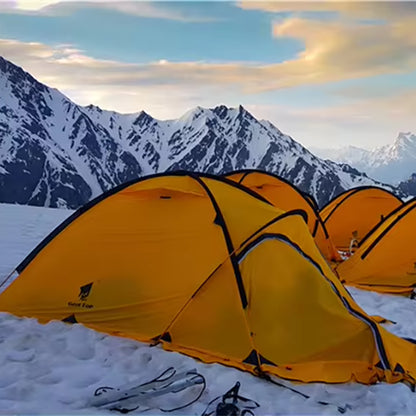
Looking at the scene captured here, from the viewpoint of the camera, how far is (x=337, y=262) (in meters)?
13.1

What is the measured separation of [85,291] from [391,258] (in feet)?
22.1

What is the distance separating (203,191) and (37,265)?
2496 mm

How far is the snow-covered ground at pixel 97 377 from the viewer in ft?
15.8

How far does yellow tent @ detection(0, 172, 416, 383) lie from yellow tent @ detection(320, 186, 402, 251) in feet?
32.6

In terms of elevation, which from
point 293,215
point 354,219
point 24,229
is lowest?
point 24,229

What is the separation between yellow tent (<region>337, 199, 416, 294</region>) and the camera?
10781 mm

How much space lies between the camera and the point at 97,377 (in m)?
5.34


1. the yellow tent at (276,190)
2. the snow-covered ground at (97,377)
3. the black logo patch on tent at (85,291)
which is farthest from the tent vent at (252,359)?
the yellow tent at (276,190)

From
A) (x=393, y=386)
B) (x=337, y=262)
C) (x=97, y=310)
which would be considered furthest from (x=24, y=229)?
(x=393, y=386)

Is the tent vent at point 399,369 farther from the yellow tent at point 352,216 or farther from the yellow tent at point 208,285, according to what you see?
the yellow tent at point 352,216

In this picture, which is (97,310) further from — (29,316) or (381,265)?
(381,265)

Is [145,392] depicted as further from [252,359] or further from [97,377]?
[252,359]

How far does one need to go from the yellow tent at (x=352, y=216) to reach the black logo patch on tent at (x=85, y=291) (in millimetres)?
11172

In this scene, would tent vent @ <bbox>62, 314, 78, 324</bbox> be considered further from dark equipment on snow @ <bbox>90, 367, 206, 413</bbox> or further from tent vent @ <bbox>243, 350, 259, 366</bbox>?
tent vent @ <bbox>243, 350, 259, 366</bbox>
